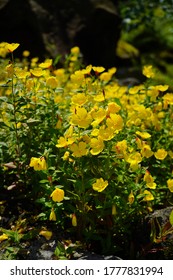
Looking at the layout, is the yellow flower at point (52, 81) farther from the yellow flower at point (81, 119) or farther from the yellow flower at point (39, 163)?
the yellow flower at point (39, 163)

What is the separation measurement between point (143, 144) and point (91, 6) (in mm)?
5445

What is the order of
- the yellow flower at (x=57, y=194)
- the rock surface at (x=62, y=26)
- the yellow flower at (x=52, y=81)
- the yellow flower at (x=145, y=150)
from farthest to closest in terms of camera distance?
the rock surface at (x=62, y=26) → the yellow flower at (x=52, y=81) → the yellow flower at (x=145, y=150) → the yellow flower at (x=57, y=194)

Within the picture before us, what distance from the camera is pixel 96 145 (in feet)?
6.76

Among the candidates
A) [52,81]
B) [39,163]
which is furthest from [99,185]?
[52,81]

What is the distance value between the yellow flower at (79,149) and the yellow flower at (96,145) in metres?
0.03

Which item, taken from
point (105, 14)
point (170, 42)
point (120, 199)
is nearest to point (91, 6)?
point (105, 14)

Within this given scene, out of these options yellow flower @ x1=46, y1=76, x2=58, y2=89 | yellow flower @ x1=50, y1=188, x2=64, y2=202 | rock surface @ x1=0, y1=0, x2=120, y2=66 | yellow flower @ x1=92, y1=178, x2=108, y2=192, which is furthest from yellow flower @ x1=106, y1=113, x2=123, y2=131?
rock surface @ x1=0, y1=0, x2=120, y2=66

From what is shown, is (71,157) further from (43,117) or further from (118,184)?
(43,117)

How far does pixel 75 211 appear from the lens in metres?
2.21

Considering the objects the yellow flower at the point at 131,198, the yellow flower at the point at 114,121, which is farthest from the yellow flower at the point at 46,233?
the yellow flower at the point at 114,121

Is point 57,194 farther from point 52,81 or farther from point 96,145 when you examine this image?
point 52,81

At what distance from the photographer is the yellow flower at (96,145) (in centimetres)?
205

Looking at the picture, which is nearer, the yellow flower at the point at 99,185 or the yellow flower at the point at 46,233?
the yellow flower at the point at 99,185

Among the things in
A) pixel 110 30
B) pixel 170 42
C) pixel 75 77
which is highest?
pixel 75 77
